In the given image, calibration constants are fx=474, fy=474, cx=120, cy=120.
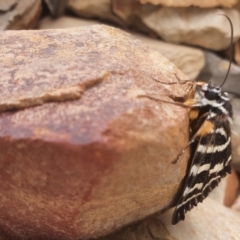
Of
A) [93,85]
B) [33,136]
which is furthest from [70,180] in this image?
[93,85]

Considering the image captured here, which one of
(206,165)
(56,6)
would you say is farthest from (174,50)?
(206,165)

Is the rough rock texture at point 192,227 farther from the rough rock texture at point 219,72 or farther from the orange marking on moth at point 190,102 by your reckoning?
the rough rock texture at point 219,72

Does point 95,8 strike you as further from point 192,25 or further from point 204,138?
point 204,138

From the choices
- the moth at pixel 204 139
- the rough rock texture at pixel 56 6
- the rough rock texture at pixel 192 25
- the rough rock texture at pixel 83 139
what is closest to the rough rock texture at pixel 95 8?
the rough rock texture at pixel 56 6

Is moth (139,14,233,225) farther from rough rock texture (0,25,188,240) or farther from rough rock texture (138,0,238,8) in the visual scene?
rough rock texture (138,0,238,8)

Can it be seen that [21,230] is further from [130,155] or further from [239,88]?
[239,88]

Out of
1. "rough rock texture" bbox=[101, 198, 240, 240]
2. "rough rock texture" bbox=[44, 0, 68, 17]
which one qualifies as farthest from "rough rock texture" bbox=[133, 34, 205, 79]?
"rough rock texture" bbox=[101, 198, 240, 240]

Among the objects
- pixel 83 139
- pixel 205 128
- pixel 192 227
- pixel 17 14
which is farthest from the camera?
pixel 17 14
